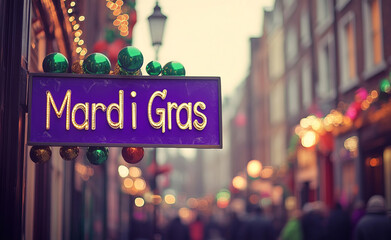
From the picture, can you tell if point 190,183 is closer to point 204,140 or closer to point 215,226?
point 215,226

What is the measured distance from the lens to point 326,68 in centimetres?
2684

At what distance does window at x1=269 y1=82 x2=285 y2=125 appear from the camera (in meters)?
37.2

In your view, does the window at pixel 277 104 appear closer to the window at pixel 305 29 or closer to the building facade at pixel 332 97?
the building facade at pixel 332 97

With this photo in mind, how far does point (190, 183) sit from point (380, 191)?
9204cm

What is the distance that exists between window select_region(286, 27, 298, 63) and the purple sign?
26525mm

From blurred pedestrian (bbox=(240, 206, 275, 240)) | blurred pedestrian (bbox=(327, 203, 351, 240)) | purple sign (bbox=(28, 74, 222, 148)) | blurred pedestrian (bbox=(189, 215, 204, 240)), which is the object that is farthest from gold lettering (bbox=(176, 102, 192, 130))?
blurred pedestrian (bbox=(189, 215, 204, 240))

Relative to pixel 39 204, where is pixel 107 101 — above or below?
above

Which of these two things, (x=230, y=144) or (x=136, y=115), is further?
(x=230, y=144)

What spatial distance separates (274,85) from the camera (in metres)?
39.5

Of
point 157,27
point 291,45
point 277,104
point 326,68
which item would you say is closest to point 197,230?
point 326,68

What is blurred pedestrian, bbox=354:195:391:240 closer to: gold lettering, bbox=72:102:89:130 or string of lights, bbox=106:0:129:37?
gold lettering, bbox=72:102:89:130

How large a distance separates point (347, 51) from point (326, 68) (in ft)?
11.1

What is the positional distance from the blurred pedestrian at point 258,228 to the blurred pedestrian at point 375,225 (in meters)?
5.59

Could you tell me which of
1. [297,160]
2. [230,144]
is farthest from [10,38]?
[230,144]
